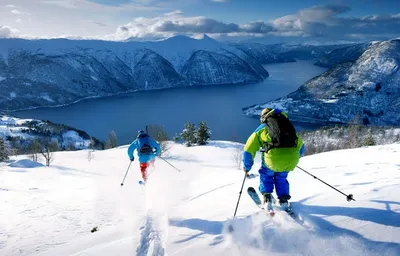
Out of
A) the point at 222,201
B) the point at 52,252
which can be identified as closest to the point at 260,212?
the point at 222,201

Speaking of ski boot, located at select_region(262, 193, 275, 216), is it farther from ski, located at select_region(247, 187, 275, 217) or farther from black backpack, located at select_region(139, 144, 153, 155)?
black backpack, located at select_region(139, 144, 153, 155)

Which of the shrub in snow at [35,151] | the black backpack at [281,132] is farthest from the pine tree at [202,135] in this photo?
the black backpack at [281,132]

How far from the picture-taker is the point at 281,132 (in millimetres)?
6039

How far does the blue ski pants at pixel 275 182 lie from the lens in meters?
6.54

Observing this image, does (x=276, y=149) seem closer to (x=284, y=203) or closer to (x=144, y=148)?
(x=284, y=203)

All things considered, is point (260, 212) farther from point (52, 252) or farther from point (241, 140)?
point (241, 140)

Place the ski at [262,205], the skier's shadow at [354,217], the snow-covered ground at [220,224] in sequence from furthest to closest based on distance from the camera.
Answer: the ski at [262,205] < the snow-covered ground at [220,224] < the skier's shadow at [354,217]

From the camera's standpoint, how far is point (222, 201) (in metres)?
8.49

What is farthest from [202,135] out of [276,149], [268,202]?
[276,149]

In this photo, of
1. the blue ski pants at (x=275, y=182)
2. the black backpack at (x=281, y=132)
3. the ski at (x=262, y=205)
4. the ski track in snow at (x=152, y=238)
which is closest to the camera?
the ski track in snow at (x=152, y=238)

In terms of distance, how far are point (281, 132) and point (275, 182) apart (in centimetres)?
133

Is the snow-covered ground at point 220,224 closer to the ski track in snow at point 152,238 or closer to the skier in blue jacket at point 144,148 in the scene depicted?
the ski track in snow at point 152,238

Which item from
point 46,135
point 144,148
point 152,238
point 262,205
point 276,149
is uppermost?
point 276,149

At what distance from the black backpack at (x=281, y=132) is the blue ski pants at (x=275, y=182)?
0.80 metres
